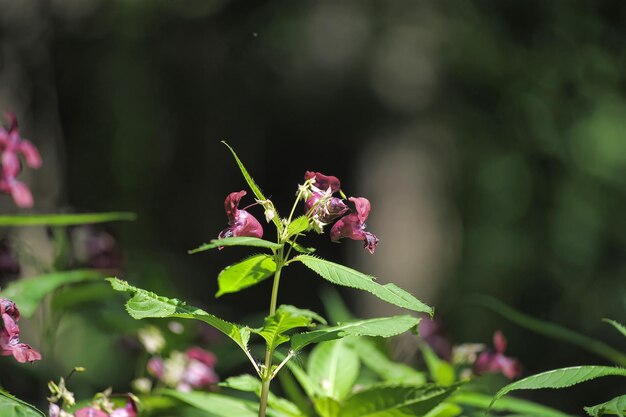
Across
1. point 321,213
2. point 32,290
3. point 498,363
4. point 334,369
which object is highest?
point 321,213

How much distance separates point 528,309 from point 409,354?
3.78 metres

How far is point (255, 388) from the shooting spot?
155 cm

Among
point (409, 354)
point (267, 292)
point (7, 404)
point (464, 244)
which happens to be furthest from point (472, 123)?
point (7, 404)

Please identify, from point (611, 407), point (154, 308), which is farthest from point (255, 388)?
point (611, 407)

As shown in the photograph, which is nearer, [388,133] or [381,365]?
[381,365]

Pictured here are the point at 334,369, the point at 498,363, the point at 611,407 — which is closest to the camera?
the point at 611,407

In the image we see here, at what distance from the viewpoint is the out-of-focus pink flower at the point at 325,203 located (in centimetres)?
134

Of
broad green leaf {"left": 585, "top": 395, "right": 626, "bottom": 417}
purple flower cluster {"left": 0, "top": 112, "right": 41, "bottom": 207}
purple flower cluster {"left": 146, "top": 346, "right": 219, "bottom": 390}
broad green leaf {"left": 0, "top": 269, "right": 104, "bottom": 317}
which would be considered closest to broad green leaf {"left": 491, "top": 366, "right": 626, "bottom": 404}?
broad green leaf {"left": 585, "top": 395, "right": 626, "bottom": 417}

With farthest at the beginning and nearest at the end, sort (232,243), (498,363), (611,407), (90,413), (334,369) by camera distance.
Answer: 1. (498,363)
2. (334,369)
3. (90,413)
4. (611,407)
5. (232,243)

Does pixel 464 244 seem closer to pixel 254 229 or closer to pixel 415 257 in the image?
pixel 415 257

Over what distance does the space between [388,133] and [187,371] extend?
4.38m

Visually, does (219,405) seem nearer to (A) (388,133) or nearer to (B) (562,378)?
(B) (562,378)

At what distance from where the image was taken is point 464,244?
22.9 feet

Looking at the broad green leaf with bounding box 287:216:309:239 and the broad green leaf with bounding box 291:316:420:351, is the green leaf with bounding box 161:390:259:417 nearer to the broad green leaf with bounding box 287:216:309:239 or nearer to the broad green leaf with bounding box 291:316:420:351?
the broad green leaf with bounding box 291:316:420:351
